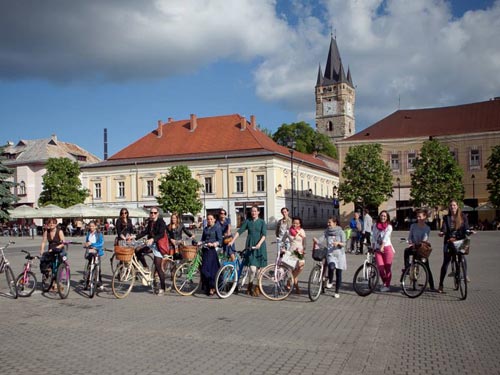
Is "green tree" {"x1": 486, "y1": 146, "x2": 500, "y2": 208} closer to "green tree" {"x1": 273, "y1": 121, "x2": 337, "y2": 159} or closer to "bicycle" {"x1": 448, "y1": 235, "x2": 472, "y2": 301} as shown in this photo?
"green tree" {"x1": 273, "y1": 121, "x2": 337, "y2": 159}

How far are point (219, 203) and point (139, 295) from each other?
55.1m

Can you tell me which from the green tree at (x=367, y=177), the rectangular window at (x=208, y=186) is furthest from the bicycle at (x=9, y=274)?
the rectangular window at (x=208, y=186)

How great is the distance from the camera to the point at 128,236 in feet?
44.0

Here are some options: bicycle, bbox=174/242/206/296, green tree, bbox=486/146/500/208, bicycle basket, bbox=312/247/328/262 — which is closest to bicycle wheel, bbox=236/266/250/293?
bicycle, bbox=174/242/206/296

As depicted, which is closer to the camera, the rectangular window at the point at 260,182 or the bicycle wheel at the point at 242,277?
the bicycle wheel at the point at 242,277

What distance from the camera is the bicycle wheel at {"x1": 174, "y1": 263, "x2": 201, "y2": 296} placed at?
12008 millimetres

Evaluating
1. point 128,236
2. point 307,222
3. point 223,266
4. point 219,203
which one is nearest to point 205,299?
point 223,266

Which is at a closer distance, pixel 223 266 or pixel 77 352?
pixel 77 352

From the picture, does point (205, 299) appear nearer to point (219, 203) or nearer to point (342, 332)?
point (342, 332)

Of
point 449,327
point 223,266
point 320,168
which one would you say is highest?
point 320,168

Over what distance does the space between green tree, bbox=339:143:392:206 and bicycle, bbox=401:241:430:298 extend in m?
44.3

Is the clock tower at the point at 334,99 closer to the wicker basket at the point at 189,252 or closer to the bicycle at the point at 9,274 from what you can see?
the wicker basket at the point at 189,252

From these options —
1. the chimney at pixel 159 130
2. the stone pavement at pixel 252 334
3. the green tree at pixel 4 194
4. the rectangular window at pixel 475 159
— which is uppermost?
the chimney at pixel 159 130

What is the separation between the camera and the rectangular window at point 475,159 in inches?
2239
